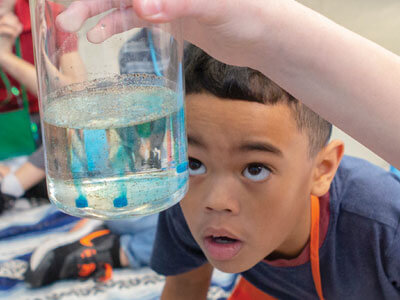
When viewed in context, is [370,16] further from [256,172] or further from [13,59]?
[13,59]

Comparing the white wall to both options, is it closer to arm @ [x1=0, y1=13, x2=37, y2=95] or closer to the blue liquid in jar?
arm @ [x1=0, y1=13, x2=37, y2=95]

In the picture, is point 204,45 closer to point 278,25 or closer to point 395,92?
point 278,25

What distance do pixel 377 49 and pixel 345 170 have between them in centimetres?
47

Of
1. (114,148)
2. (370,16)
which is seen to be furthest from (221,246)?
(370,16)

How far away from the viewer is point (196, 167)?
71 centimetres

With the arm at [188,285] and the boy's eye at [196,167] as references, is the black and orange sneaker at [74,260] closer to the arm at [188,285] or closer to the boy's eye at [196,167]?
the arm at [188,285]

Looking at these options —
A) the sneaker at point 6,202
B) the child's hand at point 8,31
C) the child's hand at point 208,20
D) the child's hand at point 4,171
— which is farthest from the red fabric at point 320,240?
the child's hand at point 8,31

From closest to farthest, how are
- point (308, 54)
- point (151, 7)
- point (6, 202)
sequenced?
point (151, 7), point (308, 54), point (6, 202)

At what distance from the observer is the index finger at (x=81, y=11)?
1.41ft

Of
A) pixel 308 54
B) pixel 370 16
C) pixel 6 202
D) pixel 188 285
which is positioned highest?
pixel 308 54

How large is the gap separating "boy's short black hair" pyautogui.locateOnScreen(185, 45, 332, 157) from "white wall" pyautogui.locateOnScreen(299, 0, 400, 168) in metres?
0.82

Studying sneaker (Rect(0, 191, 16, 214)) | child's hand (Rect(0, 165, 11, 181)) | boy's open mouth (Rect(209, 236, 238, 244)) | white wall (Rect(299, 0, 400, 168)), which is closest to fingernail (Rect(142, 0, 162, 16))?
boy's open mouth (Rect(209, 236, 238, 244))

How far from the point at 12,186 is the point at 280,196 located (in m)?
1.15

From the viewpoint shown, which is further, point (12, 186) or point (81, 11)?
point (12, 186)
